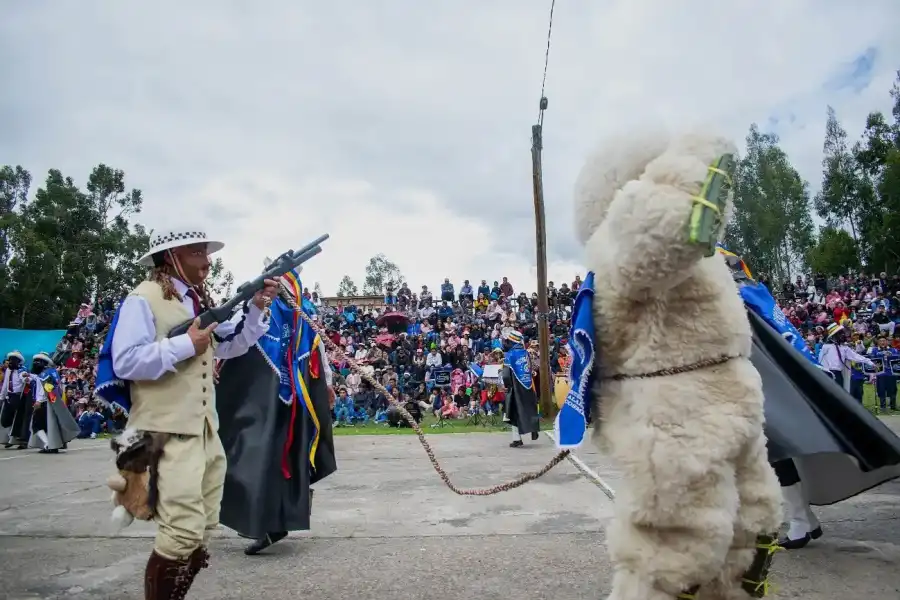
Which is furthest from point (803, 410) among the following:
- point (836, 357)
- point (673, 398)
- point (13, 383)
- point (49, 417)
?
point (13, 383)

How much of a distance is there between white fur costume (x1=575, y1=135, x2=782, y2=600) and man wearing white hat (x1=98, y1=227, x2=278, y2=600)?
5.86 feet

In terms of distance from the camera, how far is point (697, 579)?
6.45 ft

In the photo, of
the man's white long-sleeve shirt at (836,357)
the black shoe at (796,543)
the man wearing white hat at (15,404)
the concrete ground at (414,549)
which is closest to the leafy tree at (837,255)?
the man's white long-sleeve shirt at (836,357)

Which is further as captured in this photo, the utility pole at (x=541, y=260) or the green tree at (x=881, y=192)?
the green tree at (x=881, y=192)

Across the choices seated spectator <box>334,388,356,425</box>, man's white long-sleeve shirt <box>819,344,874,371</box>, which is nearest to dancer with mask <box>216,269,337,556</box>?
man's white long-sleeve shirt <box>819,344,874,371</box>

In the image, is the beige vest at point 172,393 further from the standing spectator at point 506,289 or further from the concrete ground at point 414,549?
the standing spectator at point 506,289

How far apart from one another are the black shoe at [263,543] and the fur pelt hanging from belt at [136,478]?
6.05 feet

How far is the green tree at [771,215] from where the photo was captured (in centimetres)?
4856

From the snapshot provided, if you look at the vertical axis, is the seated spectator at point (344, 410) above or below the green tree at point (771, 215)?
below

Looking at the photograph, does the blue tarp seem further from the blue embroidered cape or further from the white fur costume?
the white fur costume

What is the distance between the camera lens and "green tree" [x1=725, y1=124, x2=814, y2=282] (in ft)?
159

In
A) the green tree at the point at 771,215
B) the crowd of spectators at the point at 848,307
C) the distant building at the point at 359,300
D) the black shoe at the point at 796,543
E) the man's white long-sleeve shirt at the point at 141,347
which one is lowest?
the black shoe at the point at 796,543

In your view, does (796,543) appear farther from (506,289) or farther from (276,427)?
(506,289)

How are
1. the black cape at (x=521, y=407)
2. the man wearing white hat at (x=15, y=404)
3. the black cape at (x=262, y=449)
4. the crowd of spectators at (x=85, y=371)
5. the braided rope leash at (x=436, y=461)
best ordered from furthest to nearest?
the crowd of spectators at (x=85, y=371) < the man wearing white hat at (x=15, y=404) < the black cape at (x=521, y=407) < the black cape at (x=262, y=449) < the braided rope leash at (x=436, y=461)
